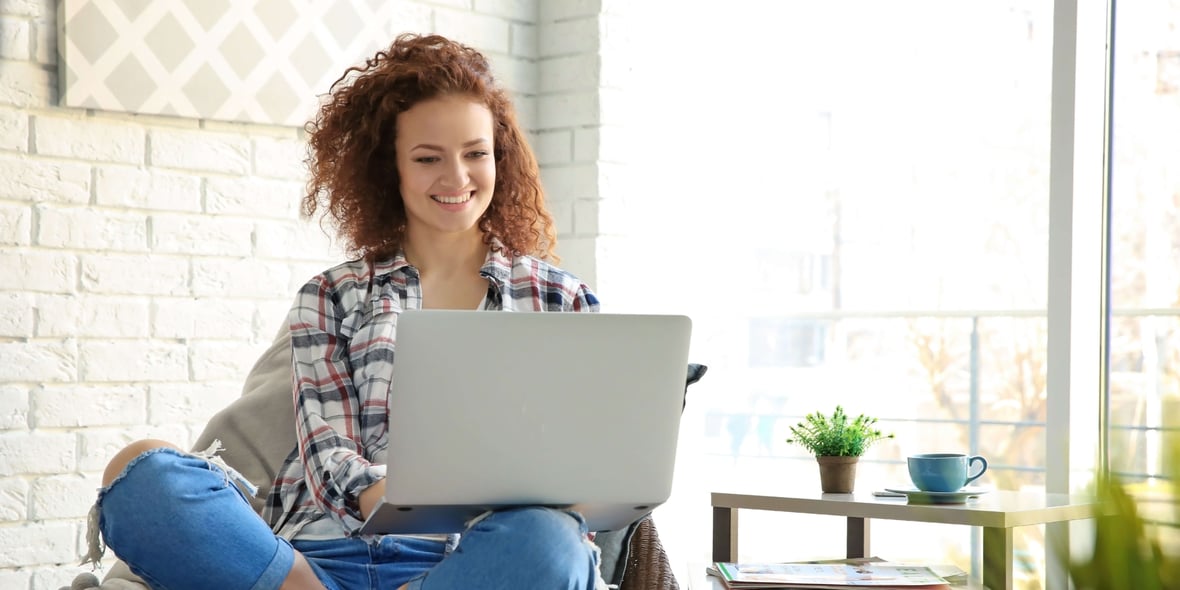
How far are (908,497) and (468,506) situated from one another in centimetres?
93

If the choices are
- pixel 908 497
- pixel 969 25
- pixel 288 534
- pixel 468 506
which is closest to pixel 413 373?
pixel 468 506

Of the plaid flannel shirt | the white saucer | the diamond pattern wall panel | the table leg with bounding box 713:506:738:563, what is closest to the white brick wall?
the diamond pattern wall panel

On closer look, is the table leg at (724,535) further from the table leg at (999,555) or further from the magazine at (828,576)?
the table leg at (999,555)

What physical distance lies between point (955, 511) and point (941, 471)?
9cm

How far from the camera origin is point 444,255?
2.02m

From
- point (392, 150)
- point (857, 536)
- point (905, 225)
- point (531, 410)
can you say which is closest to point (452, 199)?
point (392, 150)

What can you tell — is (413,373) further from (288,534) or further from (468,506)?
(288,534)

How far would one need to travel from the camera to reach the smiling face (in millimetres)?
1943

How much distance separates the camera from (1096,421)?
2549 millimetres

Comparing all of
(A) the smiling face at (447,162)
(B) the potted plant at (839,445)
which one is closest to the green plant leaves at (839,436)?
(B) the potted plant at (839,445)

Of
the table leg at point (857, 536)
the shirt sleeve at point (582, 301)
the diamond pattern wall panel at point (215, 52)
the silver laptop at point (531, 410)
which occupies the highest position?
the diamond pattern wall panel at point (215, 52)

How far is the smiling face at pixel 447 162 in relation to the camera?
1.94 meters

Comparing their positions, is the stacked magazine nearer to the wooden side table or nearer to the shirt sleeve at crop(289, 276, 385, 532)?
the wooden side table

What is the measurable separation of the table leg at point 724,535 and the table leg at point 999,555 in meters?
0.44
